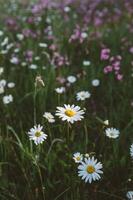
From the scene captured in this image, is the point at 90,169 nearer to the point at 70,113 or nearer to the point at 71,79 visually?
the point at 70,113

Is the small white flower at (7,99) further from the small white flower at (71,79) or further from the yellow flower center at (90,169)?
the yellow flower center at (90,169)

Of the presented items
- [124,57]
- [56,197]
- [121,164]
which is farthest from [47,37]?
[56,197]

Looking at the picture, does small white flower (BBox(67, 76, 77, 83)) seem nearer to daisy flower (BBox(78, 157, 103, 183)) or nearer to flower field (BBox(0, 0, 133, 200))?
flower field (BBox(0, 0, 133, 200))

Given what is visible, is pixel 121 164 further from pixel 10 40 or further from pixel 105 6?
pixel 105 6

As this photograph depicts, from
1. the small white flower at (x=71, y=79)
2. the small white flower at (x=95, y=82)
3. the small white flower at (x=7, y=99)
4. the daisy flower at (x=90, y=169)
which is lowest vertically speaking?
the daisy flower at (x=90, y=169)

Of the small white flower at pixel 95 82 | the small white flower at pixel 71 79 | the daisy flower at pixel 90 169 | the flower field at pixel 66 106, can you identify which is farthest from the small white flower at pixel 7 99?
the daisy flower at pixel 90 169

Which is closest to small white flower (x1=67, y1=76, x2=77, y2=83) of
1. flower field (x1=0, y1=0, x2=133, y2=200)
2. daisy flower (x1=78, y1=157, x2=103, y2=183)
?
flower field (x1=0, y1=0, x2=133, y2=200)

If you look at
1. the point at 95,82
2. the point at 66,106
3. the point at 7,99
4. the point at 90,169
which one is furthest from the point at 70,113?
the point at 95,82

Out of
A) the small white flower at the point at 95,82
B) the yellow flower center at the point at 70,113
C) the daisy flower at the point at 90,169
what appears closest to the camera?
the daisy flower at the point at 90,169
